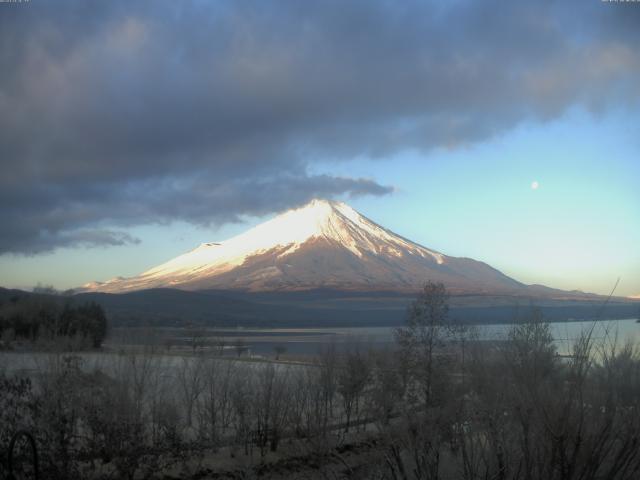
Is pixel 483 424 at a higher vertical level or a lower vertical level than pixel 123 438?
higher

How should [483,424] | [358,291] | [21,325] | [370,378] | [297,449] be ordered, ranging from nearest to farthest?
[483,424]
[297,449]
[370,378]
[21,325]
[358,291]

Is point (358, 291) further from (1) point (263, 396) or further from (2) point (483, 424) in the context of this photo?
(2) point (483, 424)

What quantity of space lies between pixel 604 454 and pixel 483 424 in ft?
6.86

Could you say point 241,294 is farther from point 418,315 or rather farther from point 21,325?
point 418,315

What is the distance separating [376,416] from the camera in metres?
19.2

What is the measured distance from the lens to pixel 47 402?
Answer: 596 inches

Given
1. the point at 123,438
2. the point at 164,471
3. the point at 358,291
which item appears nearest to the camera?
the point at 123,438

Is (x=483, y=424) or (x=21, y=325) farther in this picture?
(x=21, y=325)

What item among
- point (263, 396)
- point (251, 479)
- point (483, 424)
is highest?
point (483, 424)

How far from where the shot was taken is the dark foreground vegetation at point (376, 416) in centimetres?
768

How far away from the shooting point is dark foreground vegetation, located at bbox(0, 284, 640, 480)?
768 cm

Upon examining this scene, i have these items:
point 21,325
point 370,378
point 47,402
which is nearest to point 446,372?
point 370,378

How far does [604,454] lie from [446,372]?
2102 cm

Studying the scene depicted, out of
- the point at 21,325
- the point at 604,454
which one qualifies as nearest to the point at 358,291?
the point at 21,325
